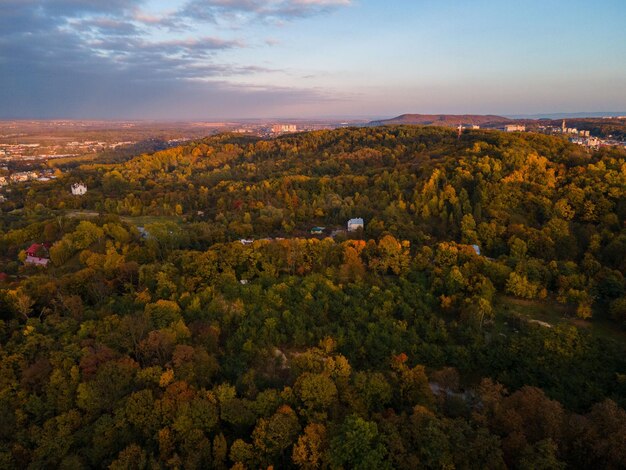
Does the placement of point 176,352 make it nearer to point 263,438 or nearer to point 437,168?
point 263,438

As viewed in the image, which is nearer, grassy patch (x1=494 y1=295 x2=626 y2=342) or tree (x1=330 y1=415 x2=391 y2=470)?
tree (x1=330 y1=415 x2=391 y2=470)

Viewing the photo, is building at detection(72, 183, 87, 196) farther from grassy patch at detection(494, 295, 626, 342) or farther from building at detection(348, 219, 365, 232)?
grassy patch at detection(494, 295, 626, 342)

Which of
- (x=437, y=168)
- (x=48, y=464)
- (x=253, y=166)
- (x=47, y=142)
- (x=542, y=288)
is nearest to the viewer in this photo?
(x=48, y=464)

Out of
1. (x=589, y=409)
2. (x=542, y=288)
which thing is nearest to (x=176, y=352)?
(x=589, y=409)

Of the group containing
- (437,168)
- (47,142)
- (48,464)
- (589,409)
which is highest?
(47,142)

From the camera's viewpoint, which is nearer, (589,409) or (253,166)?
(589,409)

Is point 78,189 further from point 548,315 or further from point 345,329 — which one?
point 548,315

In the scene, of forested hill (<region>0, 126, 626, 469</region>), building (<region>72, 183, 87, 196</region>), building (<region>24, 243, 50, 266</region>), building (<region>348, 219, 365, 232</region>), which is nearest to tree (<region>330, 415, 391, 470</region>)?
forested hill (<region>0, 126, 626, 469</region>)

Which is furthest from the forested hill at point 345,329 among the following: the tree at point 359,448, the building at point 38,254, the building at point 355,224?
the building at point 355,224
